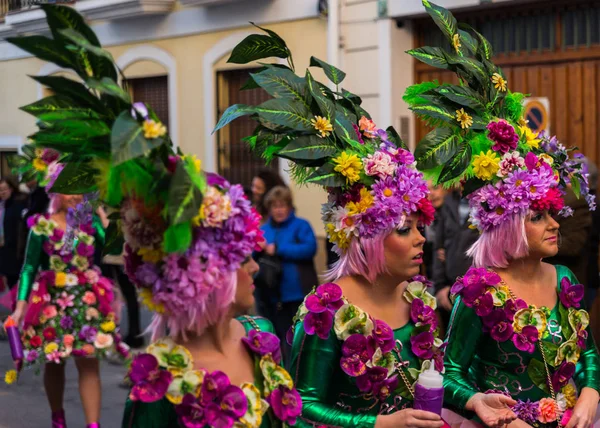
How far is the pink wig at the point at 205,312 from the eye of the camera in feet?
9.75

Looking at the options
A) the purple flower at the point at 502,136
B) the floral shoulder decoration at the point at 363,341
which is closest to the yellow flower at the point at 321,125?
the floral shoulder decoration at the point at 363,341

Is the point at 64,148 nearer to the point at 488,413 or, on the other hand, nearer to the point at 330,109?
the point at 330,109

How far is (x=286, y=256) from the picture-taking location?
775cm

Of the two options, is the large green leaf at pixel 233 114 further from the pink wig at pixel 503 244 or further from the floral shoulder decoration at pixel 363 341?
the pink wig at pixel 503 244

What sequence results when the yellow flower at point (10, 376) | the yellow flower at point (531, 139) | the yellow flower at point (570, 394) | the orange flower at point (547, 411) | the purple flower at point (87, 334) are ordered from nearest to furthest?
the orange flower at point (547, 411), the yellow flower at point (570, 394), the yellow flower at point (531, 139), the yellow flower at point (10, 376), the purple flower at point (87, 334)

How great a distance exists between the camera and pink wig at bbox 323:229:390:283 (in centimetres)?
371

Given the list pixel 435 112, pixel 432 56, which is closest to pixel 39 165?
pixel 432 56

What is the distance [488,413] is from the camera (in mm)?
3852

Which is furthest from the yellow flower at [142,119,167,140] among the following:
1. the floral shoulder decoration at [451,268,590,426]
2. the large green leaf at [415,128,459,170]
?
the floral shoulder decoration at [451,268,590,426]

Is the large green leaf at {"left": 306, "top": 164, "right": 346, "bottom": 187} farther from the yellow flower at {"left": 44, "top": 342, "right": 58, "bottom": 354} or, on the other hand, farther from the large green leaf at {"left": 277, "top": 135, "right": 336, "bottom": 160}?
the yellow flower at {"left": 44, "top": 342, "right": 58, "bottom": 354}

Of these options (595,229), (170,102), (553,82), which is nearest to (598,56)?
(553,82)

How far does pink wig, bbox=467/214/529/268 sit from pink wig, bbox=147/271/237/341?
5.19 ft

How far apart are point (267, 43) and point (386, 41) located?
6996 mm

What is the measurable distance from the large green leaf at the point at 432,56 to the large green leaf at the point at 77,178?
6.05 feet
